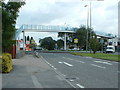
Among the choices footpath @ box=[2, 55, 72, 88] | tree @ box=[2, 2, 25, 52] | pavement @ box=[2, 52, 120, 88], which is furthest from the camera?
tree @ box=[2, 2, 25, 52]

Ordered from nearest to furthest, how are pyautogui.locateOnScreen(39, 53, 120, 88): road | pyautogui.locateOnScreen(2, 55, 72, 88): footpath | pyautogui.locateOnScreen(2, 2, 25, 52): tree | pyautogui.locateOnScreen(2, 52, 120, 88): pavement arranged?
pyautogui.locateOnScreen(2, 55, 72, 88): footpath
pyautogui.locateOnScreen(2, 52, 120, 88): pavement
pyautogui.locateOnScreen(39, 53, 120, 88): road
pyautogui.locateOnScreen(2, 2, 25, 52): tree

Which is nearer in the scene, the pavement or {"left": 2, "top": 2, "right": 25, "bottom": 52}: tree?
the pavement

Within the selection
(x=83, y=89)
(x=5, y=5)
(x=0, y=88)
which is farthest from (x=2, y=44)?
(x=83, y=89)

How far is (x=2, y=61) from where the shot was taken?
13055 millimetres

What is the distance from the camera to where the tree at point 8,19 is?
48.4ft

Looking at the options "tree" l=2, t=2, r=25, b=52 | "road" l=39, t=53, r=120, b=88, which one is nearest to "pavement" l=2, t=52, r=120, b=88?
"road" l=39, t=53, r=120, b=88

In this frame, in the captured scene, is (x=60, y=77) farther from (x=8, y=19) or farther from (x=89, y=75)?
(x=8, y=19)

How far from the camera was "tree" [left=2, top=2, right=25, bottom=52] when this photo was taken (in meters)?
14.8

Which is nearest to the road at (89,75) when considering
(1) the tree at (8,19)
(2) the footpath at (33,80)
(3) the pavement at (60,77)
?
(3) the pavement at (60,77)

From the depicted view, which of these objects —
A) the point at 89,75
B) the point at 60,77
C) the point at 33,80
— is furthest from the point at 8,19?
the point at 89,75

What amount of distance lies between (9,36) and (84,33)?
6903 centimetres

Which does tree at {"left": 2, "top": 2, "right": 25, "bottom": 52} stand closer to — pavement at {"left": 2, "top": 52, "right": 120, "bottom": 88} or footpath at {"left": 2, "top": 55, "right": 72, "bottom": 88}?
pavement at {"left": 2, "top": 52, "right": 120, "bottom": 88}

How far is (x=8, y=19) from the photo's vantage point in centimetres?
1500

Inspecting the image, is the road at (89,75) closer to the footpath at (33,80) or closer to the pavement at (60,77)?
the pavement at (60,77)
